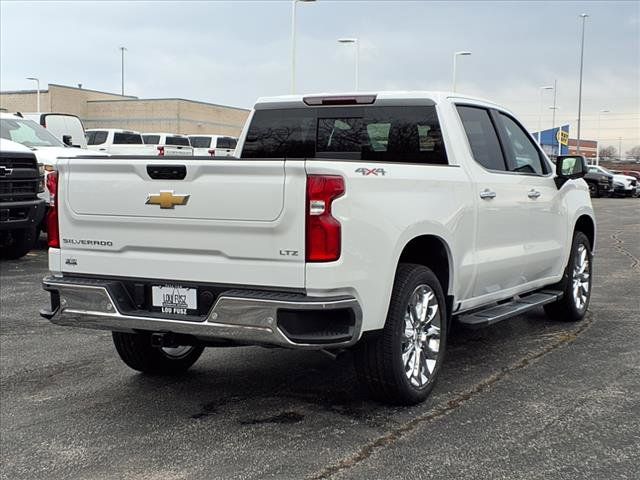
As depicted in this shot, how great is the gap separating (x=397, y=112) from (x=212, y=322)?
2443mm

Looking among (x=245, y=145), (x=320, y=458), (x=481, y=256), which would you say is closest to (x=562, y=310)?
(x=481, y=256)

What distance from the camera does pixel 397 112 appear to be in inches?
230

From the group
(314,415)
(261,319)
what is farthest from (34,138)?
(261,319)

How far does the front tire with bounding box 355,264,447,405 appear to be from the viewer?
4504 mm

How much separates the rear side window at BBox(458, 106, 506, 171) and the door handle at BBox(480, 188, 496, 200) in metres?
0.23

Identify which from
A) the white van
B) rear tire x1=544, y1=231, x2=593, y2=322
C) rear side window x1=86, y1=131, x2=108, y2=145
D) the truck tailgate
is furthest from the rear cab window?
the truck tailgate

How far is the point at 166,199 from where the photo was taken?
14.3 ft

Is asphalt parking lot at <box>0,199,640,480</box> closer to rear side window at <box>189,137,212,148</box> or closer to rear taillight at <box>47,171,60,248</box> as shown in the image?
rear taillight at <box>47,171,60,248</box>

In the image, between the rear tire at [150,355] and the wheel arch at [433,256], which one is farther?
the rear tire at [150,355]

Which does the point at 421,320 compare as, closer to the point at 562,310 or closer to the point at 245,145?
the point at 245,145

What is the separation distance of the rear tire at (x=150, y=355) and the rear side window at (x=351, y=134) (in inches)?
68.4

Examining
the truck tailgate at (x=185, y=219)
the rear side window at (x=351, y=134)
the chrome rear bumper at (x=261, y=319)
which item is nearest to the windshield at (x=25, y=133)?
the rear side window at (x=351, y=134)

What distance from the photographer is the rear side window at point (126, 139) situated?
101ft

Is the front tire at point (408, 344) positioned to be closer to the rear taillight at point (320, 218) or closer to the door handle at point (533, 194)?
the rear taillight at point (320, 218)
